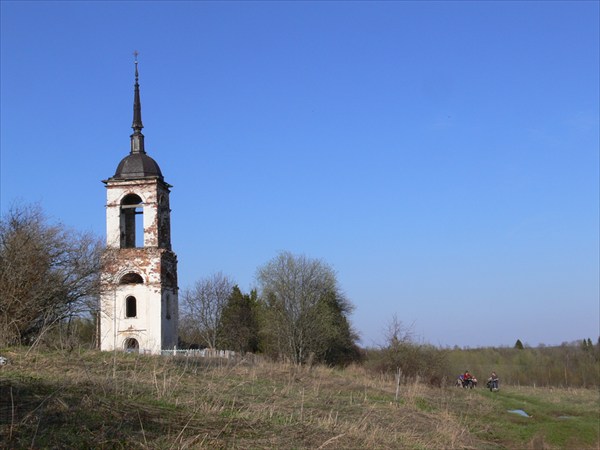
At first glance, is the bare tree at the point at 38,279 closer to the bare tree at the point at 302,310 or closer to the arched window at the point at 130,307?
the arched window at the point at 130,307

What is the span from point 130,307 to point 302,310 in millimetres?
18511

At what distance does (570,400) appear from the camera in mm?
34625

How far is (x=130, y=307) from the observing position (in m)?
33.5

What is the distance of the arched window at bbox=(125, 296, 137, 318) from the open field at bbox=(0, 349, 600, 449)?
1482 centimetres

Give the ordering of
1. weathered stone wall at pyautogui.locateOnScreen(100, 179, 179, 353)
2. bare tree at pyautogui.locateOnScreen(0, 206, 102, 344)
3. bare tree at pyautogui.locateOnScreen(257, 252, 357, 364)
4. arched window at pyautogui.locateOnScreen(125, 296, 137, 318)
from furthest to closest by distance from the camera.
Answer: bare tree at pyautogui.locateOnScreen(257, 252, 357, 364), arched window at pyautogui.locateOnScreen(125, 296, 137, 318), weathered stone wall at pyautogui.locateOnScreen(100, 179, 179, 353), bare tree at pyautogui.locateOnScreen(0, 206, 102, 344)

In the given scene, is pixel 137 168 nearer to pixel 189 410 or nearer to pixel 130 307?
pixel 130 307

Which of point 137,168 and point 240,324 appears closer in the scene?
point 137,168

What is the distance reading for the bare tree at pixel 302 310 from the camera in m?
47.8

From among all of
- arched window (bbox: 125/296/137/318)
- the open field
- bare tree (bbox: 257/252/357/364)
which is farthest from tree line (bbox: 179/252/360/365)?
the open field

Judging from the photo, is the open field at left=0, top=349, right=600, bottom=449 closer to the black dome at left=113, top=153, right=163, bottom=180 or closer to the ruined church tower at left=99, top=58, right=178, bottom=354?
the ruined church tower at left=99, top=58, right=178, bottom=354

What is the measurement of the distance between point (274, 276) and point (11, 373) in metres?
42.4

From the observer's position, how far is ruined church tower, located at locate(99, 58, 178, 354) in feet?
107

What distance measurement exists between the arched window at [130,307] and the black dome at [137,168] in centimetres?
609

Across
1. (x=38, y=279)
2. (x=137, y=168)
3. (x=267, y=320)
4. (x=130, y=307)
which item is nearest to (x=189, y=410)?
(x=38, y=279)
